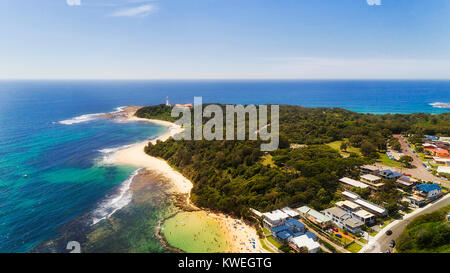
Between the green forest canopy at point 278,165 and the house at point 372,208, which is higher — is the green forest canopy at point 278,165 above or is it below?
above

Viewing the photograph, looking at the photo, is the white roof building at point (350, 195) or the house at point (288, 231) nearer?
the house at point (288, 231)

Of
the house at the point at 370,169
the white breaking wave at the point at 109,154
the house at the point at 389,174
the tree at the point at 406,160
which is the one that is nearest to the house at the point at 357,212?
the house at the point at 389,174

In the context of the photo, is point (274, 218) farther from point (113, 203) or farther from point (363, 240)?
point (113, 203)

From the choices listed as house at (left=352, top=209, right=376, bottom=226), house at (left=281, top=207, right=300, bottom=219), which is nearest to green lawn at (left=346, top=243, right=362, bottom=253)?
house at (left=352, top=209, right=376, bottom=226)

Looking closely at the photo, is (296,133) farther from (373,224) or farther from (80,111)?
(80,111)

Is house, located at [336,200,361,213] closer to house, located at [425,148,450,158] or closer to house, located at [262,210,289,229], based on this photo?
house, located at [262,210,289,229]

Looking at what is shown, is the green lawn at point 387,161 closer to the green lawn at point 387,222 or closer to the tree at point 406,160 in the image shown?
the tree at point 406,160

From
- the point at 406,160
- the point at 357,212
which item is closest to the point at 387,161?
the point at 406,160

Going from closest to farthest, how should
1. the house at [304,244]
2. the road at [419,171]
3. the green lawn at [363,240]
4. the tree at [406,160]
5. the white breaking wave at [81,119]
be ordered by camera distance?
the house at [304,244], the green lawn at [363,240], the road at [419,171], the tree at [406,160], the white breaking wave at [81,119]
